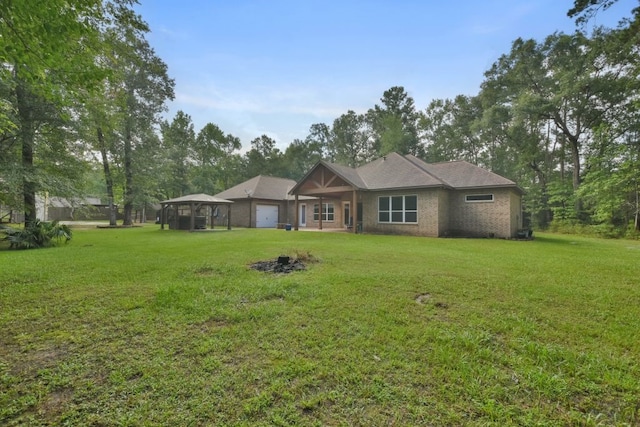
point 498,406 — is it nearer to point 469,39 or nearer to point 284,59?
point 469,39

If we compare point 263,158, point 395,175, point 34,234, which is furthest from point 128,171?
point 263,158

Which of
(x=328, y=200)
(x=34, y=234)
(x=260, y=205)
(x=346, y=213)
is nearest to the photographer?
(x=34, y=234)

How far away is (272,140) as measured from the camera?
46.8 metres

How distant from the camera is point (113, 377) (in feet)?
8.48

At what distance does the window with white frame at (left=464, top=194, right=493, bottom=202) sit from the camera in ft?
→ 50.0

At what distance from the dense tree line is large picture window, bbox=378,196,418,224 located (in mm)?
9364

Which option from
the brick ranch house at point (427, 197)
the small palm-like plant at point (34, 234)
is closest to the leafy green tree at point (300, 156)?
the brick ranch house at point (427, 197)

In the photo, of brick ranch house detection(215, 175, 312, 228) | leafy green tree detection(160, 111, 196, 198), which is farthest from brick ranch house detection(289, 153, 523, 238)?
leafy green tree detection(160, 111, 196, 198)

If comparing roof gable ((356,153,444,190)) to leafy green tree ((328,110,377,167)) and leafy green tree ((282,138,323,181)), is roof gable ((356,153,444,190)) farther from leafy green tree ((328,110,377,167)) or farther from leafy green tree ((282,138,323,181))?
leafy green tree ((282,138,323,181))

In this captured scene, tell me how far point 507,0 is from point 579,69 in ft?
63.5

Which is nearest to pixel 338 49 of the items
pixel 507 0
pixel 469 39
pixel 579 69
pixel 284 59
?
pixel 284 59

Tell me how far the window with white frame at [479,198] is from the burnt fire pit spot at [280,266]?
479 inches

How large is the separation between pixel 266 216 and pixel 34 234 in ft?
51.5

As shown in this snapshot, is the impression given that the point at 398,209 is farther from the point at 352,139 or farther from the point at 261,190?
the point at 352,139
